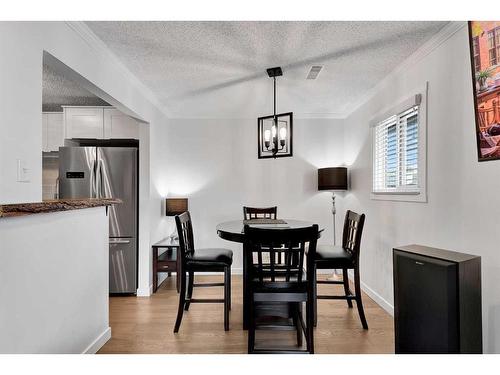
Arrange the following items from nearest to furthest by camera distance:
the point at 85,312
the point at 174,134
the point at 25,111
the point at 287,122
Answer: the point at 25,111 → the point at 85,312 → the point at 287,122 → the point at 174,134

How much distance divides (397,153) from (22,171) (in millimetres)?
3016

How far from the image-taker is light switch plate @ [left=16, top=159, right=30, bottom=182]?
5.41 ft

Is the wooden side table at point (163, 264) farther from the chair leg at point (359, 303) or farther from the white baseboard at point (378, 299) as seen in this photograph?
the white baseboard at point (378, 299)

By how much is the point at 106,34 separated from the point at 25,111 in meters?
0.96

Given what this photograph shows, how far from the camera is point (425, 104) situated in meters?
2.57

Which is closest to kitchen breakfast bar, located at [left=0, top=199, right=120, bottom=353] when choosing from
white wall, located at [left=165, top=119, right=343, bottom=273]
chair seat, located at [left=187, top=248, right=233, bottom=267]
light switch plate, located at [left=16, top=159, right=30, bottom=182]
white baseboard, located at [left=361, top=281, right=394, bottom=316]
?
light switch plate, located at [left=16, top=159, right=30, bottom=182]

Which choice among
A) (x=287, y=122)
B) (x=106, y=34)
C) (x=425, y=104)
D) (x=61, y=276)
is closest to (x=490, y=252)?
(x=425, y=104)

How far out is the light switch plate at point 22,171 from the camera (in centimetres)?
165

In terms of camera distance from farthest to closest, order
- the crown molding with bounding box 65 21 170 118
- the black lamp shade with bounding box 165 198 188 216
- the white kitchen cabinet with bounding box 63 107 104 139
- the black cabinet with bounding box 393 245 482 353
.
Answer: the black lamp shade with bounding box 165 198 188 216 < the white kitchen cabinet with bounding box 63 107 104 139 < the crown molding with bounding box 65 21 170 118 < the black cabinet with bounding box 393 245 482 353

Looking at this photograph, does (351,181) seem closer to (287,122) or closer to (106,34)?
(287,122)

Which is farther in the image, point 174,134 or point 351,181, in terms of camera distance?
point 174,134

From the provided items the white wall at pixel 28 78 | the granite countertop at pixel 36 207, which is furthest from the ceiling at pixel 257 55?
the granite countertop at pixel 36 207

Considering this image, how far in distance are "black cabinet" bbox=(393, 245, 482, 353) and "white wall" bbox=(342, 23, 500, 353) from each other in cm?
16

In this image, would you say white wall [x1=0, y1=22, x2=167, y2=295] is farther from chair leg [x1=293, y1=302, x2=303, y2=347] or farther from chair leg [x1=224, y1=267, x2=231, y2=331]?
chair leg [x1=293, y1=302, x2=303, y2=347]
